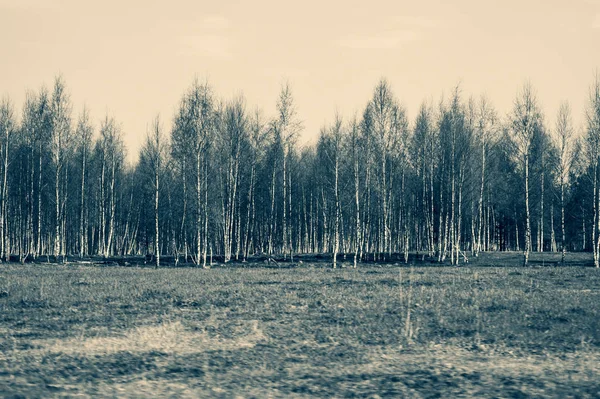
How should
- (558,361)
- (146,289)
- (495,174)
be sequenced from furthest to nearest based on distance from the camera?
(495,174), (146,289), (558,361)

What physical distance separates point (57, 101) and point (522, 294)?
3124 centimetres


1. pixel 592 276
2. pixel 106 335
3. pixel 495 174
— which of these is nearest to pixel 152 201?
pixel 495 174

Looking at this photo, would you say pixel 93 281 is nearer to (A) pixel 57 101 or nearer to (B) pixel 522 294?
(B) pixel 522 294

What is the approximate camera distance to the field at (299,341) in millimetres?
7254

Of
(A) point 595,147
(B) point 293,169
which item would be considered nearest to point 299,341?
(A) point 595,147

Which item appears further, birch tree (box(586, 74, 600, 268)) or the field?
birch tree (box(586, 74, 600, 268))

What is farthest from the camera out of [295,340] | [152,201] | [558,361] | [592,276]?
[152,201]

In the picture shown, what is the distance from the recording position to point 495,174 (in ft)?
153

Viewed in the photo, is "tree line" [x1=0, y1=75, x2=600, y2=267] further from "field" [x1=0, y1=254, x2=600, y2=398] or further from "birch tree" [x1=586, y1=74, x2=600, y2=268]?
"field" [x1=0, y1=254, x2=600, y2=398]

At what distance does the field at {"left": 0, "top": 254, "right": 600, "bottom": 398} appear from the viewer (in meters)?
7.25

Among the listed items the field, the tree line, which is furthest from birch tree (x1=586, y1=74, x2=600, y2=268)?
the field

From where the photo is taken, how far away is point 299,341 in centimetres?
1021

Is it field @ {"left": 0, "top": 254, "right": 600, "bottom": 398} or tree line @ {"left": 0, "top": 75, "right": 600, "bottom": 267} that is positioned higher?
tree line @ {"left": 0, "top": 75, "right": 600, "bottom": 267}

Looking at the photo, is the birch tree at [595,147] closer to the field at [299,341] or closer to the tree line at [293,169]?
the tree line at [293,169]
